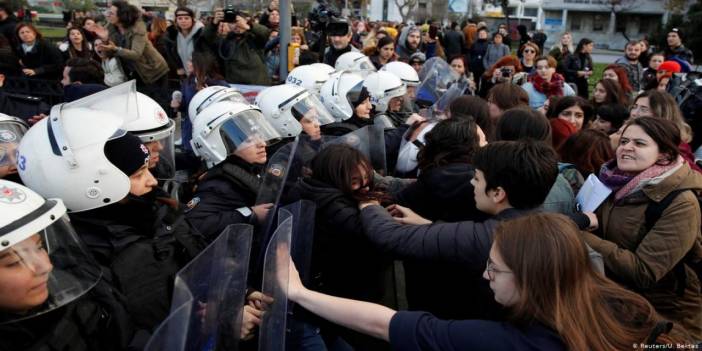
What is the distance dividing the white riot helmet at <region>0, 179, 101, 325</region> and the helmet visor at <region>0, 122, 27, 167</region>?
54.7 inches

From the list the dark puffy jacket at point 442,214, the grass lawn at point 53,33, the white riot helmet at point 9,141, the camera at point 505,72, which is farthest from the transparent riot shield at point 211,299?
the grass lawn at point 53,33

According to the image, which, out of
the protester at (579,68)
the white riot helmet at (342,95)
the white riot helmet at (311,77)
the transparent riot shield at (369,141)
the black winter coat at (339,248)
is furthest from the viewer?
the protester at (579,68)

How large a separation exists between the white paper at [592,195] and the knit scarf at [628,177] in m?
0.05

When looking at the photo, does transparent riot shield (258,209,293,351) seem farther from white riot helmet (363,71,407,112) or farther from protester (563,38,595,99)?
protester (563,38,595,99)

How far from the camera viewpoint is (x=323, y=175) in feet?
7.92

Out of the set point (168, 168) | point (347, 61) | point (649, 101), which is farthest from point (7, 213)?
point (347, 61)

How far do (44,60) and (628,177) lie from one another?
8.13 meters

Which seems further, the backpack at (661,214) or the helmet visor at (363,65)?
the helmet visor at (363,65)

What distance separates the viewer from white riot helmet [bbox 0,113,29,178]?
107 inches

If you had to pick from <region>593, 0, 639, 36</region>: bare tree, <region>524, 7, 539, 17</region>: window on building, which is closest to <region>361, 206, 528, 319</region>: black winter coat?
<region>593, 0, 639, 36</region>: bare tree

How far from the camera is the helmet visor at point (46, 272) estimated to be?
1.46 metres

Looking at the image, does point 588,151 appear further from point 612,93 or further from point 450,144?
point 612,93

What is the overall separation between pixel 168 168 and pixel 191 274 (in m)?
2.23

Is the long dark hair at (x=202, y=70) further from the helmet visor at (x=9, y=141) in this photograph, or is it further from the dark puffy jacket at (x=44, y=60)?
the dark puffy jacket at (x=44, y=60)
